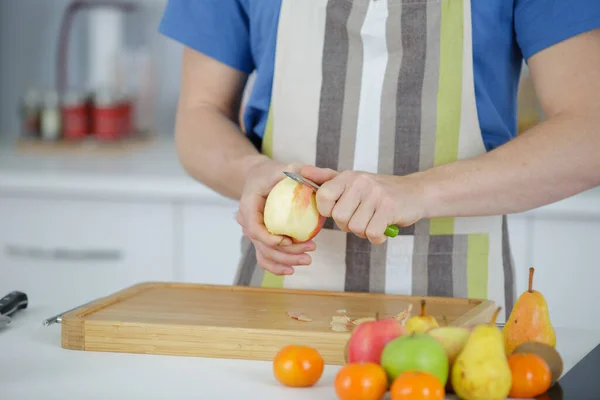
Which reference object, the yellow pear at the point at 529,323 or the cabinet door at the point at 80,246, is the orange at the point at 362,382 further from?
the cabinet door at the point at 80,246

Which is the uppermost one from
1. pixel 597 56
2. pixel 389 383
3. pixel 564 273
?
pixel 597 56

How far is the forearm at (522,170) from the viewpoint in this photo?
3.57 ft

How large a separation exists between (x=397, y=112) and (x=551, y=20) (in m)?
0.23

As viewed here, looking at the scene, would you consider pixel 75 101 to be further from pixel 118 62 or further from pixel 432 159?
pixel 432 159

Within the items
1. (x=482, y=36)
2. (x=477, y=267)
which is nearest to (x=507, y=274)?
(x=477, y=267)

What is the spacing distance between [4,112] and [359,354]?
2.25m

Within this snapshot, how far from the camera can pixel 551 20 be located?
44.6 inches

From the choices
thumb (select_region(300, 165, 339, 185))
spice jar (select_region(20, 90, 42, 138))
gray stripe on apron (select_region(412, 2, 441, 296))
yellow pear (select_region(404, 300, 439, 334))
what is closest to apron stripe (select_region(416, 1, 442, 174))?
gray stripe on apron (select_region(412, 2, 441, 296))

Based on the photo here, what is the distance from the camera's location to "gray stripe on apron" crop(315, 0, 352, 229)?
1253 mm

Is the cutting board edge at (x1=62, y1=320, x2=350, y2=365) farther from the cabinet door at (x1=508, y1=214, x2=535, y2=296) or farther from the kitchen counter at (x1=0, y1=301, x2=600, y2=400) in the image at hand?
the cabinet door at (x1=508, y1=214, x2=535, y2=296)

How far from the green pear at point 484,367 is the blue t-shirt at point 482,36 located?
541 millimetres

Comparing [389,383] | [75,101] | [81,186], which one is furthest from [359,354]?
[75,101]

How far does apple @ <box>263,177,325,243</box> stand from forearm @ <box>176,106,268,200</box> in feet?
0.43

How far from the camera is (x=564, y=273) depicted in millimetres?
1859
